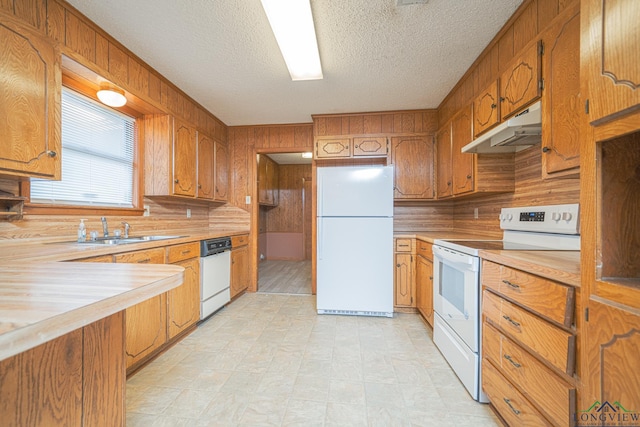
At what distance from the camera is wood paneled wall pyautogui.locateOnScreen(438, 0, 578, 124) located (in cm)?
144

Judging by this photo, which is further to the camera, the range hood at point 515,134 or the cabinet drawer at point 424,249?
the cabinet drawer at point 424,249

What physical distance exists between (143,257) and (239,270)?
1.63 meters

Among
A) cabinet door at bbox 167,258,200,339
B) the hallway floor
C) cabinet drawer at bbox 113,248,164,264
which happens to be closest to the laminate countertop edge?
cabinet drawer at bbox 113,248,164,264

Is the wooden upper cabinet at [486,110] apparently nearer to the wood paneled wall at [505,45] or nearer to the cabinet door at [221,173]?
the wood paneled wall at [505,45]

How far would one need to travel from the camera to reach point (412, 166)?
3.15 metres

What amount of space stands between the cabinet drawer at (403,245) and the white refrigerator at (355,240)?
0.56 ft

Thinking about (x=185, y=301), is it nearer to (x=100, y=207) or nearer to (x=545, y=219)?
(x=100, y=207)

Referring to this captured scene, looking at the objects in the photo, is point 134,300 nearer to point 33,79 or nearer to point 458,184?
point 33,79

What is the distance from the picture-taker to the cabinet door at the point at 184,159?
2619mm

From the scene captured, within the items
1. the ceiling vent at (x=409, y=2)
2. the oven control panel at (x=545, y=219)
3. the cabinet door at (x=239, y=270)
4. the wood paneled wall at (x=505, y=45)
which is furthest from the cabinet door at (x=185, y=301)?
the wood paneled wall at (x=505, y=45)

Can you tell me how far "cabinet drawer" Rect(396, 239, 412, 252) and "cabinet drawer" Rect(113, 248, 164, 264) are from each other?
2.22m

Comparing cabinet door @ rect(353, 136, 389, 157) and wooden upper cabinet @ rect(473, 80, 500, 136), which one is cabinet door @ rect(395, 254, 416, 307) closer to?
cabinet door @ rect(353, 136, 389, 157)

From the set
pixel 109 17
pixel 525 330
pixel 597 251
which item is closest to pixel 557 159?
pixel 597 251

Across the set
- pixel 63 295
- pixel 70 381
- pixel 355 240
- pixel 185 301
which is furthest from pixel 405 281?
pixel 63 295
